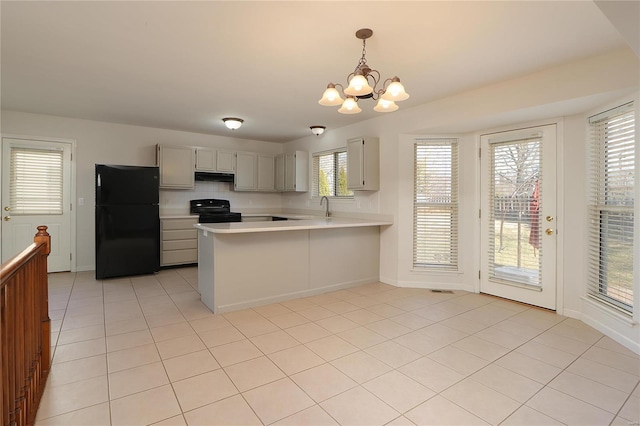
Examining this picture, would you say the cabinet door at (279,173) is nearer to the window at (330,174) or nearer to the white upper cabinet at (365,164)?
the window at (330,174)

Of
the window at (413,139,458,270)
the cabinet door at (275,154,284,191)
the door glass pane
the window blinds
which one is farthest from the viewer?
the cabinet door at (275,154,284,191)

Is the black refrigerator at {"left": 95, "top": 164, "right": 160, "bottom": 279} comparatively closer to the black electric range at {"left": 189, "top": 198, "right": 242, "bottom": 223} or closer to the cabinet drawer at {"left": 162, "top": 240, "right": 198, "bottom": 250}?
the cabinet drawer at {"left": 162, "top": 240, "right": 198, "bottom": 250}

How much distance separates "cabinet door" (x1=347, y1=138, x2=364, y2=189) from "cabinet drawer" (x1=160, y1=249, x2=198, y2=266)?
2.95 m

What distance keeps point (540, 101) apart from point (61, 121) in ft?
20.6

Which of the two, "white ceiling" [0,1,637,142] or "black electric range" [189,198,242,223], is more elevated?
"white ceiling" [0,1,637,142]

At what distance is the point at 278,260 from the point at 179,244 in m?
2.49

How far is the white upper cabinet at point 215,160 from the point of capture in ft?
18.9

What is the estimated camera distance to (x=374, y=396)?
195cm

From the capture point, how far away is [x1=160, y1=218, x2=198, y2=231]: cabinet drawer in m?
5.28

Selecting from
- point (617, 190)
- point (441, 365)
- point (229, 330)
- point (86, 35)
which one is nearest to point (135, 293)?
point (229, 330)

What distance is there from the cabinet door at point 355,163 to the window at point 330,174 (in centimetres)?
53

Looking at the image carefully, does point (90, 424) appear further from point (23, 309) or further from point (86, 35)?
point (86, 35)

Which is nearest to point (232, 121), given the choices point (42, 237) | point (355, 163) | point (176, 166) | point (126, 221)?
point (176, 166)

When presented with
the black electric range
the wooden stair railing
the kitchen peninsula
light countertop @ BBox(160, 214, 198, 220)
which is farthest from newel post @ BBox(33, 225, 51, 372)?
the black electric range
